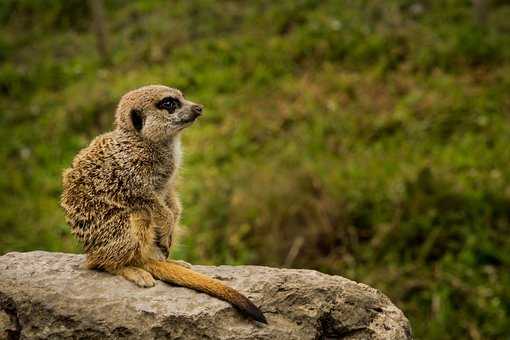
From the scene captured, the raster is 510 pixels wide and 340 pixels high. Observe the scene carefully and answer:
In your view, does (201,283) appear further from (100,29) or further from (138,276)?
(100,29)

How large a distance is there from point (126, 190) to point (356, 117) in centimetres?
515

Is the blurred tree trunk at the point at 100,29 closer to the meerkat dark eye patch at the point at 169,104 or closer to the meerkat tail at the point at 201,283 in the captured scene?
the meerkat dark eye patch at the point at 169,104

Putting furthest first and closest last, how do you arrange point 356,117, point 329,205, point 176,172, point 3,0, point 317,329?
point 3,0 → point 356,117 → point 329,205 → point 176,172 → point 317,329

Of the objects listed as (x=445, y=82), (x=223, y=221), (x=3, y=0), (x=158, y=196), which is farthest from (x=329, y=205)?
(x=3, y=0)

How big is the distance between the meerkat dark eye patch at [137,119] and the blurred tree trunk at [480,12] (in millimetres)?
6792

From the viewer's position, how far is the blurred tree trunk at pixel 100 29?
9367 mm

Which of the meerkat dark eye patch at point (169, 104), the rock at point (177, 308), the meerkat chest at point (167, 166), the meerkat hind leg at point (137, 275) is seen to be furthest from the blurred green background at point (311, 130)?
the meerkat hind leg at point (137, 275)

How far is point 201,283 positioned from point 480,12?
7232 mm

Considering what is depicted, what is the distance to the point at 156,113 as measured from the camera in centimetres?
273

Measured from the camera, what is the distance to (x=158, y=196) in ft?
8.65

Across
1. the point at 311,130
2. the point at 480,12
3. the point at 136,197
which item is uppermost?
the point at 136,197

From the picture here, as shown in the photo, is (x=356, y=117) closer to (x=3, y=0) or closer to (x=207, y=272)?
(x=207, y=272)

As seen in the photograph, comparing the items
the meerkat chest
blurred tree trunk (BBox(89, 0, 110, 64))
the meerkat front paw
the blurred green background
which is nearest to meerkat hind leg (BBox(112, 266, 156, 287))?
the meerkat front paw

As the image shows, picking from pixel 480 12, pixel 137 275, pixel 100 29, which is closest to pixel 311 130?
pixel 480 12
